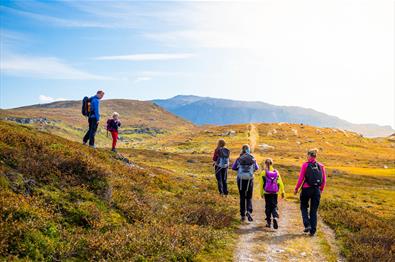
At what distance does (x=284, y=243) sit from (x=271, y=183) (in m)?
2.88

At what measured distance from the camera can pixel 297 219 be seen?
20.1 meters

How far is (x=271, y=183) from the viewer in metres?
16.7

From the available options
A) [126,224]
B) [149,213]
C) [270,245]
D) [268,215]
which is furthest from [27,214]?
[268,215]

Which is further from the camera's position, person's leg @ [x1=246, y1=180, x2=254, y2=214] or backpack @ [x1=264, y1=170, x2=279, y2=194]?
person's leg @ [x1=246, y1=180, x2=254, y2=214]

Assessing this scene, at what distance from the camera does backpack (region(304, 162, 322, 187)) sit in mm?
15898

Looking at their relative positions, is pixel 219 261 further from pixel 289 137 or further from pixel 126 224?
pixel 289 137

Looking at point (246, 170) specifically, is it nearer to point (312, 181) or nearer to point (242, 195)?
point (242, 195)

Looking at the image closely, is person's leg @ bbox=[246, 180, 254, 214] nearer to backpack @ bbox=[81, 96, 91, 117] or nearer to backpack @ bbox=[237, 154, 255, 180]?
backpack @ bbox=[237, 154, 255, 180]

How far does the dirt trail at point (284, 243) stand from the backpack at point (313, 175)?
7.79 feet

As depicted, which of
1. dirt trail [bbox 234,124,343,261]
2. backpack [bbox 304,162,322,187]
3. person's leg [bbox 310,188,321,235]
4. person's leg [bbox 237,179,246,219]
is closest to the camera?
dirt trail [bbox 234,124,343,261]

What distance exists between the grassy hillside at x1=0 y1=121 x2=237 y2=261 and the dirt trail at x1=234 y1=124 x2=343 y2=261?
842 millimetres

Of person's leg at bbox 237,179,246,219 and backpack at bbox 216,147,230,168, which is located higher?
backpack at bbox 216,147,230,168

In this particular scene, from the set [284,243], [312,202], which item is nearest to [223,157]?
[312,202]

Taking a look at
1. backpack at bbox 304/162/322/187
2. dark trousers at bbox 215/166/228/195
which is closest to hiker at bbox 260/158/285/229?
backpack at bbox 304/162/322/187
